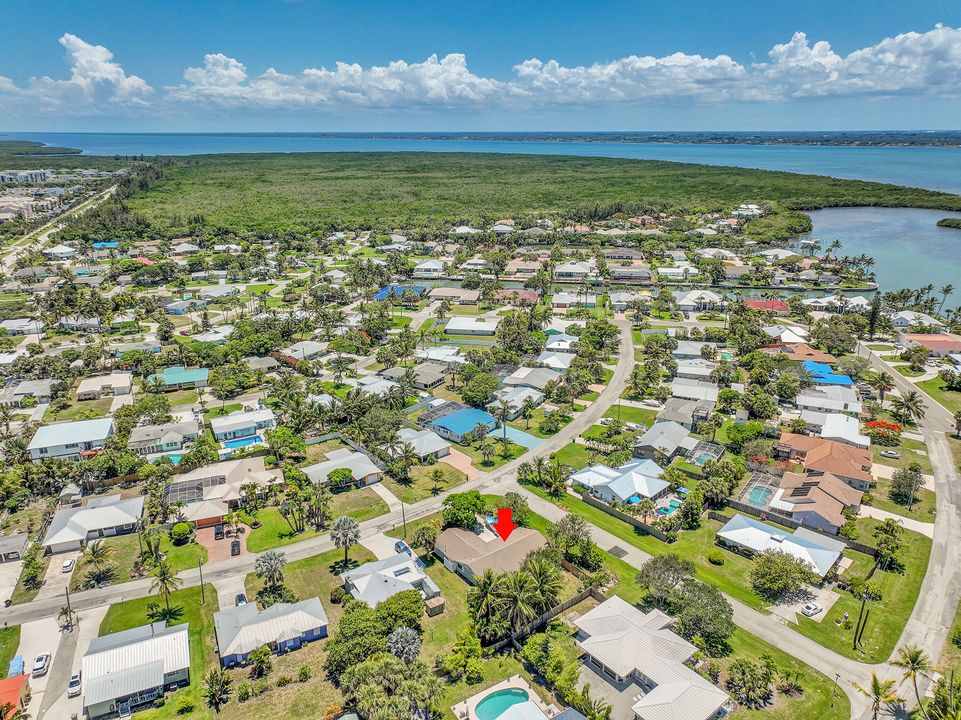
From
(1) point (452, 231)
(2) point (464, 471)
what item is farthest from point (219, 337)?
(1) point (452, 231)

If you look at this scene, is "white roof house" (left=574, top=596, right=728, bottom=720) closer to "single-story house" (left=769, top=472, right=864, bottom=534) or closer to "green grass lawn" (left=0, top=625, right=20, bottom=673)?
"single-story house" (left=769, top=472, right=864, bottom=534)

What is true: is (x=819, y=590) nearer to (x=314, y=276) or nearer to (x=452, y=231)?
(x=314, y=276)

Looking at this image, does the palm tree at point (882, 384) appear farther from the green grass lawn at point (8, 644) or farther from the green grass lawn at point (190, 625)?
the green grass lawn at point (8, 644)

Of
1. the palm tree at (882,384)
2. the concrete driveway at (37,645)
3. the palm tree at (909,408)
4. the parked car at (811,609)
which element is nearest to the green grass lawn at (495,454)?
the parked car at (811,609)

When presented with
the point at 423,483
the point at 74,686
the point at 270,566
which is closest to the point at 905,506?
the point at 423,483

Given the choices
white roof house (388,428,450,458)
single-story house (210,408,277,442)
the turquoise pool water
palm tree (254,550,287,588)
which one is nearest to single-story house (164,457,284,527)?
single-story house (210,408,277,442)

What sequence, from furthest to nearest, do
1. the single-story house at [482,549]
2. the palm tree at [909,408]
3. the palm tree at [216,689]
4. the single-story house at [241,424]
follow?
1. the palm tree at [909,408]
2. the single-story house at [241,424]
3. the single-story house at [482,549]
4. the palm tree at [216,689]
